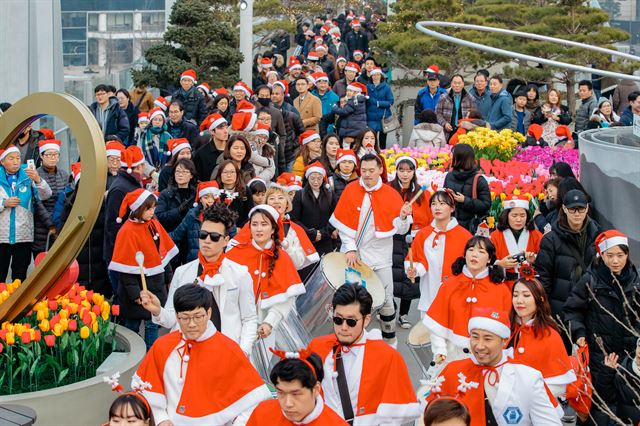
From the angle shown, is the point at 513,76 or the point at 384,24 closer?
the point at 513,76

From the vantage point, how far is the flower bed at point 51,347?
28.3 ft

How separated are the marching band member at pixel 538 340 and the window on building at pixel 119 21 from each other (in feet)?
55.3

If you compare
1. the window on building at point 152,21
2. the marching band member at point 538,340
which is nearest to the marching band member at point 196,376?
the marching band member at point 538,340

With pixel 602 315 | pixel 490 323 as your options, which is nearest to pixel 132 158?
pixel 602 315

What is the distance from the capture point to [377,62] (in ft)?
83.1

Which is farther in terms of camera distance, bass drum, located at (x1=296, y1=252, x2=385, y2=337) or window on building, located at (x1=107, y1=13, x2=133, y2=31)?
window on building, located at (x1=107, y1=13, x2=133, y2=31)

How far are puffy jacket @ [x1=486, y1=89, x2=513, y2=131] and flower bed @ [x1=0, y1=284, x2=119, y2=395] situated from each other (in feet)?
29.1

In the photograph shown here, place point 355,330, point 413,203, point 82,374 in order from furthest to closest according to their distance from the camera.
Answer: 1. point 413,203
2. point 82,374
3. point 355,330

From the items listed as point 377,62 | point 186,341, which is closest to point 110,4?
point 377,62

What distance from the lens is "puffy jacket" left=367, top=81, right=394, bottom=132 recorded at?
19.0 metres

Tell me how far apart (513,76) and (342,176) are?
10.8 metres

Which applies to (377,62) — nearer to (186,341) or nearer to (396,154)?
(396,154)

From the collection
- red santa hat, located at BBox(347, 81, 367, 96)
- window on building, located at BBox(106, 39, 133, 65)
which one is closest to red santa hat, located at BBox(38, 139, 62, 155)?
red santa hat, located at BBox(347, 81, 367, 96)

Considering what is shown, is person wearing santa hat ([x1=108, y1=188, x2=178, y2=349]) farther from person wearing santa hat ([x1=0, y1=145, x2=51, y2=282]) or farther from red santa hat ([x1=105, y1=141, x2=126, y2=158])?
person wearing santa hat ([x1=0, y1=145, x2=51, y2=282])
